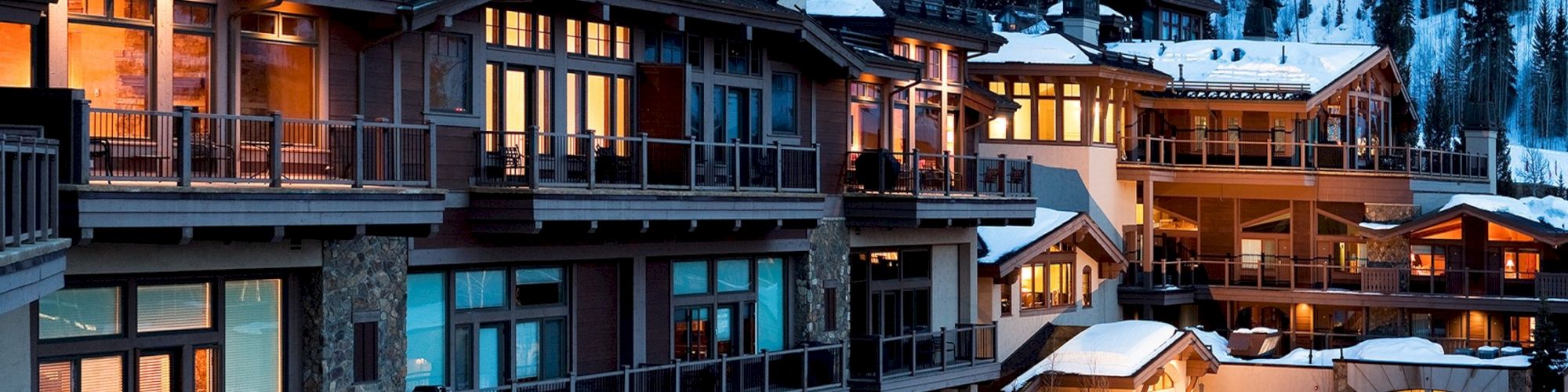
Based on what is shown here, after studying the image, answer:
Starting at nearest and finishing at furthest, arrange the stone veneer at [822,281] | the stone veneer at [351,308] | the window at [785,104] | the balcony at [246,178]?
the balcony at [246,178] < the stone veneer at [351,308] < the window at [785,104] < the stone veneer at [822,281]

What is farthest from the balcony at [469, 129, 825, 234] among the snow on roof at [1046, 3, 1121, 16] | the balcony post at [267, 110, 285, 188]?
the snow on roof at [1046, 3, 1121, 16]

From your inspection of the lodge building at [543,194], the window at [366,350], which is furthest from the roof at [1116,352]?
the window at [366,350]

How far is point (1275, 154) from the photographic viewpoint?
184 feet

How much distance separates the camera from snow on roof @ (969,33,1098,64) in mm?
48250

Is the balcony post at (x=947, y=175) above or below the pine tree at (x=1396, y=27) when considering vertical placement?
below

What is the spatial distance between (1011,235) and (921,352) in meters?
5.99

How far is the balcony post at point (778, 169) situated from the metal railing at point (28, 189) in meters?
13.7

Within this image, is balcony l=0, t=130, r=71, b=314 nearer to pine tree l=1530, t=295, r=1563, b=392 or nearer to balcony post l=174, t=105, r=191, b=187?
balcony post l=174, t=105, r=191, b=187

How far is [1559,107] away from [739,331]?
154695 millimetres

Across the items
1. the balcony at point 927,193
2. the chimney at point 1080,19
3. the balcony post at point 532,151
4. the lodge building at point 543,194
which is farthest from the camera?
the chimney at point 1080,19

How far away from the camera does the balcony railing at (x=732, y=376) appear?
95.9 ft

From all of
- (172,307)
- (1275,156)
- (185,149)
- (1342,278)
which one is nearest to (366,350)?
(172,307)

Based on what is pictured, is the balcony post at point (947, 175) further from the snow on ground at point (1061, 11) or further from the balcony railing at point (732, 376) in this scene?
the snow on ground at point (1061, 11)

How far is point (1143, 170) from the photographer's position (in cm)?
5222
